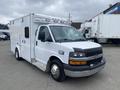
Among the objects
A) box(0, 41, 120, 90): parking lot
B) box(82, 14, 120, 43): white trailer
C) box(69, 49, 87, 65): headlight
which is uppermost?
box(82, 14, 120, 43): white trailer

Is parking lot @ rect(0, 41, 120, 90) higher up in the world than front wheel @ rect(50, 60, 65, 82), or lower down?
lower down

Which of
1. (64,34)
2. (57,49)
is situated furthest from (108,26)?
(57,49)

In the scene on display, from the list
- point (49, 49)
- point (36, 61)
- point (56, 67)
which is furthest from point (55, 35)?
point (36, 61)

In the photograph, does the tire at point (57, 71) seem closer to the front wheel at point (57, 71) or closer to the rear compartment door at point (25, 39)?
the front wheel at point (57, 71)

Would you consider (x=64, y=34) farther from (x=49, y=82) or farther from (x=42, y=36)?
(x=49, y=82)

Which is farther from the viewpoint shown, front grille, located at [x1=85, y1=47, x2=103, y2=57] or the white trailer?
the white trailer

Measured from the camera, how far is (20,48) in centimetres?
889

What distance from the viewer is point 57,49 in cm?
543

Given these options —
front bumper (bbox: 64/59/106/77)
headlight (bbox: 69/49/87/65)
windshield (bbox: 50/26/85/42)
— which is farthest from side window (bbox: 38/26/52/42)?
front bumper (bbox: 64/59/106/77)

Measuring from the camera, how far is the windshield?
19.0 ft

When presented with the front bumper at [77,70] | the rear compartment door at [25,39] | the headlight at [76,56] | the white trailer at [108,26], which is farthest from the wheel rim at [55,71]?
the white trailer at [108,26]

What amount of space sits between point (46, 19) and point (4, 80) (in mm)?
3104

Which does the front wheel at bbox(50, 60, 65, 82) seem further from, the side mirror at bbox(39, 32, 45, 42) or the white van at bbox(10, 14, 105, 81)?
the side mirror at bbox(39, 32, 45, 42)

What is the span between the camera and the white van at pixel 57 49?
16.3 ft
